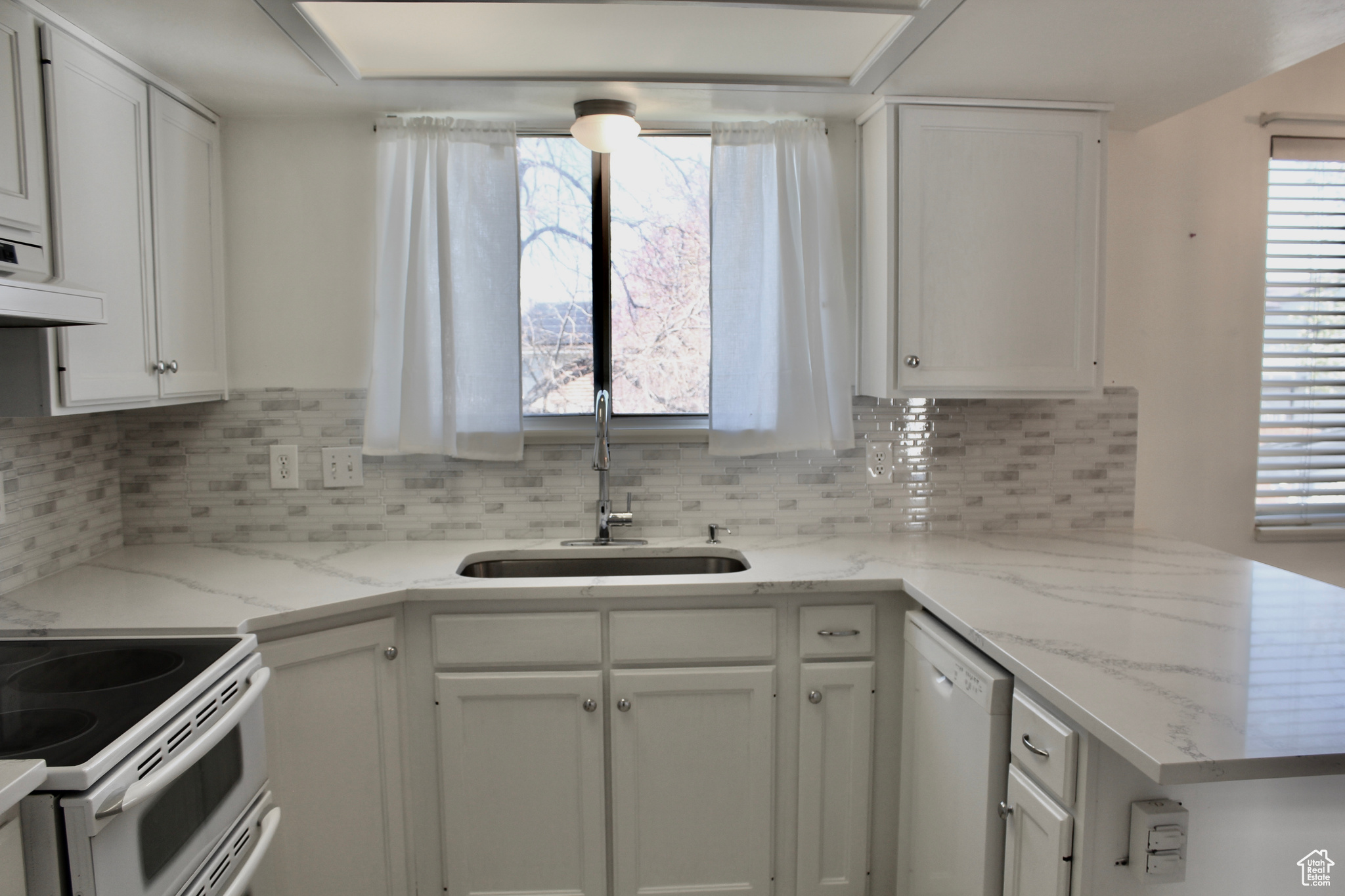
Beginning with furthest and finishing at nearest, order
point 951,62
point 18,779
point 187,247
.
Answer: point 187,247
point 951,62
point 18,779

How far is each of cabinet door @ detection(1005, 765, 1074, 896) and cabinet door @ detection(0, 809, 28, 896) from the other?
4.97ft

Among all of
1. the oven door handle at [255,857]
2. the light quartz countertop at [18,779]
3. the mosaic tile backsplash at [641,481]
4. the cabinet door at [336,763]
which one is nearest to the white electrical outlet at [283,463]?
the mosaic tile backsplash at [641,481]

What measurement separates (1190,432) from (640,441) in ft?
5.86

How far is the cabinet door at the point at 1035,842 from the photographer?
1.31 m

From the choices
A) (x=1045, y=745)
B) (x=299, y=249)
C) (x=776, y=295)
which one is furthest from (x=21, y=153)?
(x=1045, y=745)

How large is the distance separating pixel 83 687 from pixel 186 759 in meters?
0.35

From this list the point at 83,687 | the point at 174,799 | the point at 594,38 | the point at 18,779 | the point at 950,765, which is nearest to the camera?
the point at 18,779

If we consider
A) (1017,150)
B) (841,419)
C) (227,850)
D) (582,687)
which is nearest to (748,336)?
(841,419)

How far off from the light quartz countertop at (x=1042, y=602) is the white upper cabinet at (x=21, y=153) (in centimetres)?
74

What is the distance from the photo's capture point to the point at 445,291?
2.37m

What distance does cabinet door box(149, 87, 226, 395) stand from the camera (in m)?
2.07

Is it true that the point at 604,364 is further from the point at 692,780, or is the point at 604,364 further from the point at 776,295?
the point at 692,780

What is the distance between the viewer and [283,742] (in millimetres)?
1896

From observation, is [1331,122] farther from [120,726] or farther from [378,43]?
[120,726]
